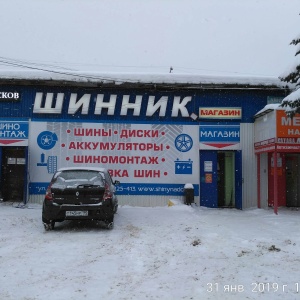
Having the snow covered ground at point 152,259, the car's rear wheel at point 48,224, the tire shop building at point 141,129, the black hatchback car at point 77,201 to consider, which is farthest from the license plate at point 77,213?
the tire shop building at point 141,129

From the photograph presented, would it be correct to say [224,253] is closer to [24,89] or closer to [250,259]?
[250,259]

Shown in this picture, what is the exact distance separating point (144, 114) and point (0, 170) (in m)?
6.44

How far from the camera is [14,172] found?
16109 mm

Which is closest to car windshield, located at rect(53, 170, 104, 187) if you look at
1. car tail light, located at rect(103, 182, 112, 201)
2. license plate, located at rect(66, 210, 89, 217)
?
car tail light, located at rect(103, 182, 112, 201)

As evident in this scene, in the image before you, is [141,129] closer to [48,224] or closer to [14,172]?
[14,172]

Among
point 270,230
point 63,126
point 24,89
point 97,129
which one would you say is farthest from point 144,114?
point 270,230

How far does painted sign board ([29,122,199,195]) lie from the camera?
15805mm

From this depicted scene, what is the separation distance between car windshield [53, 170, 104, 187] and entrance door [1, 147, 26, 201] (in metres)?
6.62

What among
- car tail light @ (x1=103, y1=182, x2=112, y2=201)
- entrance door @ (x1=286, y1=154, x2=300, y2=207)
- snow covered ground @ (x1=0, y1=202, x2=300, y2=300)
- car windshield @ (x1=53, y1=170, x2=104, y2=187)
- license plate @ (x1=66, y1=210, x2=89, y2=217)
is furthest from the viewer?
entrance door @ (x1=286, y1=154, x2=300, y2=207)

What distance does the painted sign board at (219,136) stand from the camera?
15.9 m

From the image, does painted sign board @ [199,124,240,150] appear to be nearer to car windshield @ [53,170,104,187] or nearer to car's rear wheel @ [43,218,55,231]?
car windshield @ [53,170,104,187]

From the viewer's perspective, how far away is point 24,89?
52.0ft

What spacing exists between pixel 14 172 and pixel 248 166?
32.7 feet

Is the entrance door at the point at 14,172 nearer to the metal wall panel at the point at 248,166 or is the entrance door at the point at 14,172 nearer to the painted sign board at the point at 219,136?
the painted sign board at the point at 219,136
